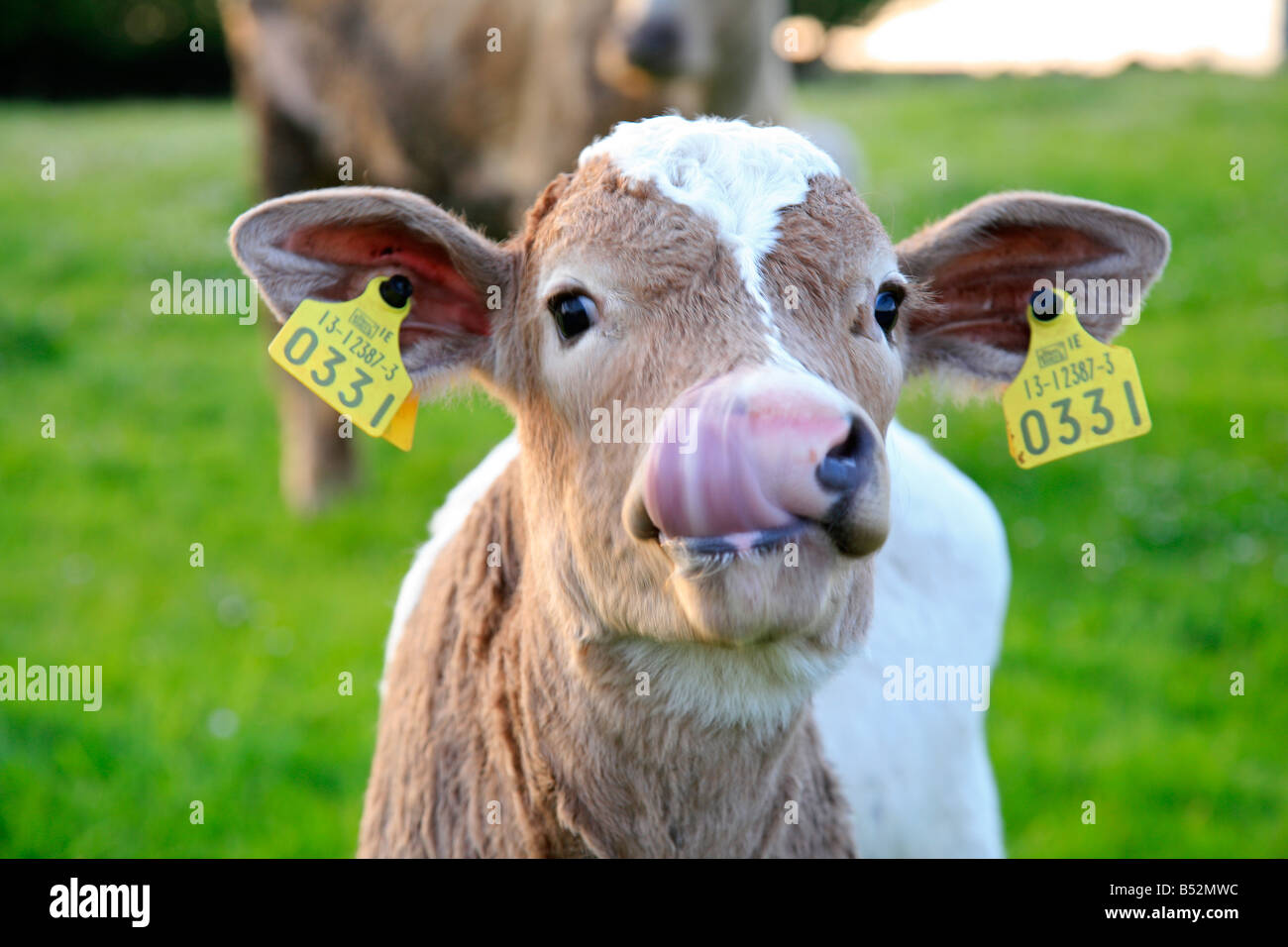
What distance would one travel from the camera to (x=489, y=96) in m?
7.95

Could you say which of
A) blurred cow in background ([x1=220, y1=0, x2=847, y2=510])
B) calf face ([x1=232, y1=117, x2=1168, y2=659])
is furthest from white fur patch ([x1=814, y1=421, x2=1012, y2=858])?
blurred cow in background ([x1=220, y1=0, x2=847, y2=510])

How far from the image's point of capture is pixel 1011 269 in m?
2.87

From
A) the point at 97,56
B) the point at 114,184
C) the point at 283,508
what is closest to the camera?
the point at 283,508

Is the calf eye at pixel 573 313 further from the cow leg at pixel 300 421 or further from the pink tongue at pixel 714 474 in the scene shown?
the cow leg at pixel 300 421

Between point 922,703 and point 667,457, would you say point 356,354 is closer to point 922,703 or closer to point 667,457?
point 667,457

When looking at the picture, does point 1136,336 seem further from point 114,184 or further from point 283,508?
point 114,184

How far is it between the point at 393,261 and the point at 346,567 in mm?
4349

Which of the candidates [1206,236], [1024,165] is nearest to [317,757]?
[1206,236]

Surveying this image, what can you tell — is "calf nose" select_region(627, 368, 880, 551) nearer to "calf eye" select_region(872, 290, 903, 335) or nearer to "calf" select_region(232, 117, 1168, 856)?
"calf" select_region(232, 117, 1168, 856)

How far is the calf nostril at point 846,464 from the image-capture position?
1804 millimetres

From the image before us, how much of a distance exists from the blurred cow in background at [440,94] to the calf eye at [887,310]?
4840 millimetres

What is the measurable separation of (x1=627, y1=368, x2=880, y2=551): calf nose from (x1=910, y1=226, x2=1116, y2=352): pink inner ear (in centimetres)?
105

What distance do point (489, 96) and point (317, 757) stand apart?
Result: 4615 mm
